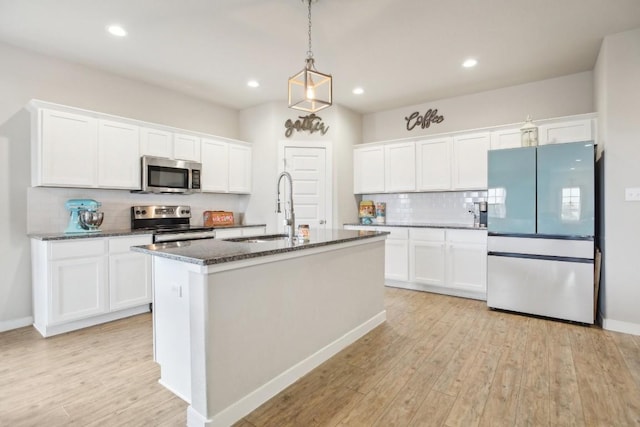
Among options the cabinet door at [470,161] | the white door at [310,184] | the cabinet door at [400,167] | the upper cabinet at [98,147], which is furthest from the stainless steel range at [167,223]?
the cabinet door at [470,161]

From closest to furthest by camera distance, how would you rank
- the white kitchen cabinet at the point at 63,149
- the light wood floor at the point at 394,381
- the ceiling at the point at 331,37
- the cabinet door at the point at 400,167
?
the light wood floor at the point at 394,381 → the ceiling at the point at 331,37 → the white kitchen cabinet at the point at 63,149 → the cabinet door at the point at 400,167

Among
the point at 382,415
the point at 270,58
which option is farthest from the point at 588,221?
the point at 270,58

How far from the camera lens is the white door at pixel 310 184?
4996 mm

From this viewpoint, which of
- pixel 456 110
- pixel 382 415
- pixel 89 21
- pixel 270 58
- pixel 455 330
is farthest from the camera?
pixel 456 110

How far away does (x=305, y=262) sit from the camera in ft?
7.52

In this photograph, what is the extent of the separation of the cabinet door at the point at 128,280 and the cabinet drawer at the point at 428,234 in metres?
3.41

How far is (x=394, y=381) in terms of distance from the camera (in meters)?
2.20

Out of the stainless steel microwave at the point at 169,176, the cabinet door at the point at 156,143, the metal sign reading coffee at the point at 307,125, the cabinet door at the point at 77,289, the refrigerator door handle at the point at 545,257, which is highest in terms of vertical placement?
the metal sign reading coffee at the point at 307,125

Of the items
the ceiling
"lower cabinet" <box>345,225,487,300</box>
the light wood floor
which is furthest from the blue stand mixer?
"lower cabinet" <box>345,225,487,300</box>

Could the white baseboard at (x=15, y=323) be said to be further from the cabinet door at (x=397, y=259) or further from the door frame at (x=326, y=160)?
the cabinet door at (x=397, y=259)

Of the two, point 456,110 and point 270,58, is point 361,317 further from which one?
point 456,110

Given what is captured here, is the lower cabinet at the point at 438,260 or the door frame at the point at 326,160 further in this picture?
the door frame at the point at 326,160

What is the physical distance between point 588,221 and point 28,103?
570 centimetres

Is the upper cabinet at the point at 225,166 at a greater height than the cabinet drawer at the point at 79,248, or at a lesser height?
greater
